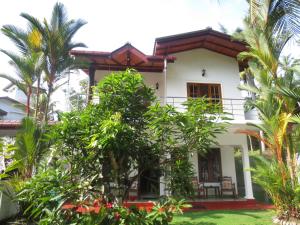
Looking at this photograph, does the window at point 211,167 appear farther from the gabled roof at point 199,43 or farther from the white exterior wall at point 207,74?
the gabled roof at point 199,43

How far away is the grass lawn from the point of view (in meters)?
7.01

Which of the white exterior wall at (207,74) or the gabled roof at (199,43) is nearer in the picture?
the gabled roof at (199,43)

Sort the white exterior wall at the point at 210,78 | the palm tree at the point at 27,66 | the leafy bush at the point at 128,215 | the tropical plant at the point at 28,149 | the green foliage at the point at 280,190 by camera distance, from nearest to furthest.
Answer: the leafy bush at the point at 128,215
the green foliage at the point at 280,190
the tropical plant at the point at 28,149
the palm tree at the point at 27,66
the white exterior wall at the point at 210,78

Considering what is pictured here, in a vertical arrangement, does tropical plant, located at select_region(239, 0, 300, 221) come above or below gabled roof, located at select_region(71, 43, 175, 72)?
below

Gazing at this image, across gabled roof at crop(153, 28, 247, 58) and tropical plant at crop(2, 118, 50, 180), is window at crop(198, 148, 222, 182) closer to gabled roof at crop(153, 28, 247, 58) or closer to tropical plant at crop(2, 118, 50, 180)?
gabled roof at crop(153, 28, 247, 58)

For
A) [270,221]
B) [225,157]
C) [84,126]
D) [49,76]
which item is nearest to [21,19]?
[49,76]

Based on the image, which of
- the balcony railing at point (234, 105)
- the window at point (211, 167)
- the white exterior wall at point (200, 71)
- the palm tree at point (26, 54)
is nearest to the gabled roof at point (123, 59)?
the white exterior wall at point (200, 71)

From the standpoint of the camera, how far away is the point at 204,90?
12398 mm

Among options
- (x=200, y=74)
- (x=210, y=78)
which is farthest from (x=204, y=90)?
(x=200, y=74)

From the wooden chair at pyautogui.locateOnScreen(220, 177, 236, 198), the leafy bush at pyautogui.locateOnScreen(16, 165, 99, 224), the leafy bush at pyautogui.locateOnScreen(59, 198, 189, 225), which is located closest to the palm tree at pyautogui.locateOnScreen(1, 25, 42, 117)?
the leafy bush at pyautogui.locateOnScreen(16, 165, 99, 224)

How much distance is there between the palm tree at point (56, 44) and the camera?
11000 millimetres

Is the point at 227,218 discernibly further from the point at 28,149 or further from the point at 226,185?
the point at 28,149

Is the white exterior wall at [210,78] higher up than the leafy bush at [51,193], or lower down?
higher up

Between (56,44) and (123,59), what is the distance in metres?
3.07
